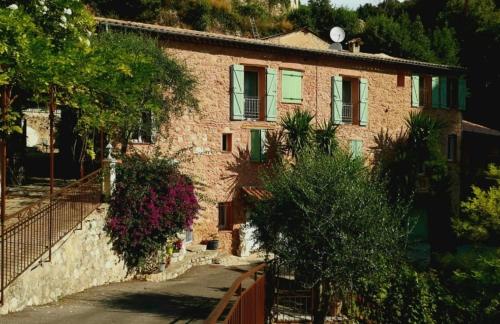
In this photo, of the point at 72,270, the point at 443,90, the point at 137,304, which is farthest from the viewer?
the point at 443,90

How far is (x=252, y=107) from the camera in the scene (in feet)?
80.2

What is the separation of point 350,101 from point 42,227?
1748cm

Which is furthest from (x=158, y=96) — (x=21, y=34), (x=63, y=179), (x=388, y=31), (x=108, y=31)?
(x=388, y=31)

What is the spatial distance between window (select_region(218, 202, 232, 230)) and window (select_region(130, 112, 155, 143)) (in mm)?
4301

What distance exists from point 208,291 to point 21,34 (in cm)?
821

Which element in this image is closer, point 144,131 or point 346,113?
point 144,131

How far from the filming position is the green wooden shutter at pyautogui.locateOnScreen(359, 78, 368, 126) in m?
26.4

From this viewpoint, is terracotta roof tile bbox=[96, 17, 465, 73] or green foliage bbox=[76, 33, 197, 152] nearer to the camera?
green foliage bbox=[76, 33, 197, 152]

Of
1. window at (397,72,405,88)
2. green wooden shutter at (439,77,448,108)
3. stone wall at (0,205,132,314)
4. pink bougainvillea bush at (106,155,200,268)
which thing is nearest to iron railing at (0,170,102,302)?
stone wall at (0,205,132,314)

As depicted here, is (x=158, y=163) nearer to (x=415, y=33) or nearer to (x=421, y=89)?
(x=421, y=89)

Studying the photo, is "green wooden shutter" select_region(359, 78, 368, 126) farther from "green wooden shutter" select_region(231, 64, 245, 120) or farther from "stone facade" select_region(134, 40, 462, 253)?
"green wooden shutter" select_region(231, 64, 245, 120)

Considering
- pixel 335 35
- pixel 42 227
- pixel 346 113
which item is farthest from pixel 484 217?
pixel 335 35

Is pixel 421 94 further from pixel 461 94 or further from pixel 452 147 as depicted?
pixel 452 147

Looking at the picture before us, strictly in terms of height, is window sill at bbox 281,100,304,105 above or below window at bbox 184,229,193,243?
above
